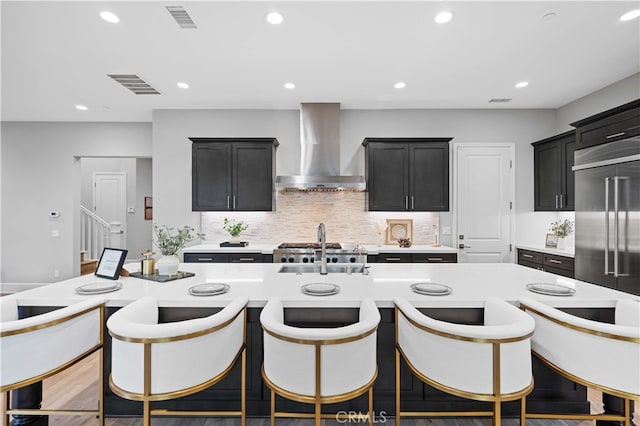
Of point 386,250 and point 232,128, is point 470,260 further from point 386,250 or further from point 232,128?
point 232,128

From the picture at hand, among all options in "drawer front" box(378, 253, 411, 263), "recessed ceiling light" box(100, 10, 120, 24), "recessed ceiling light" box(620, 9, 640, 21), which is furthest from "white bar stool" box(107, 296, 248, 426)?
"recessed ceiling light" box(620, 9, 640, 21)

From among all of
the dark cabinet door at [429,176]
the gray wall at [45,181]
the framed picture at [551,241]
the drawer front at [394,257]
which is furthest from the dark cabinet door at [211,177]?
the framed picture at [551,241]

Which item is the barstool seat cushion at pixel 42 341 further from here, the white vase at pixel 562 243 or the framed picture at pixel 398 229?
the white vase at pixel 562 243

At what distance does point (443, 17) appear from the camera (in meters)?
2.50

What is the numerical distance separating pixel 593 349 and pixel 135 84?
480 cm

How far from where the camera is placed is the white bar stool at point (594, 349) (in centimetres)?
132

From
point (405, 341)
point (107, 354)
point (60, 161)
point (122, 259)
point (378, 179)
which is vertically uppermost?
point (60, 161)

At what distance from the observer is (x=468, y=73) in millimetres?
3514

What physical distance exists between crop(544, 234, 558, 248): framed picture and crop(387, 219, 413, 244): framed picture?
1886mm

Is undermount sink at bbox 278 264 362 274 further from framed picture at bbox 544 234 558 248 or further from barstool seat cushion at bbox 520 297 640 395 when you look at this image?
framed picture at bbox 544 234 558 248

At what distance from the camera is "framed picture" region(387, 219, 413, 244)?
4703 millimetres

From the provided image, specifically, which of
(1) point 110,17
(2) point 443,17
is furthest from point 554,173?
(1) point 110,17

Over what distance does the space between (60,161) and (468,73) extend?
21.2 ft

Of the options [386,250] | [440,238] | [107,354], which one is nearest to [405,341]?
[107,354]
